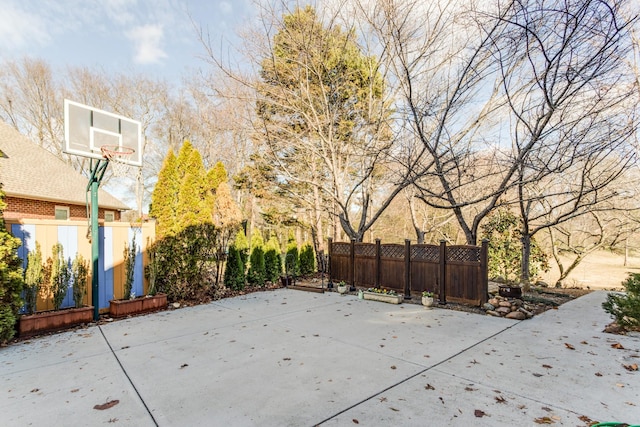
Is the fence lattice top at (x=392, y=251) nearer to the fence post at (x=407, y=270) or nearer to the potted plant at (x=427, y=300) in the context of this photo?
the fence post at (x=407, y=270)

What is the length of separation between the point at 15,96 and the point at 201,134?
8933 mm

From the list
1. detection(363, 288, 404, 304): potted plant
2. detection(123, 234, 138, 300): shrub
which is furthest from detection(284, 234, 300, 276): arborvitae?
detection(123, 234, 138, 300): shrub

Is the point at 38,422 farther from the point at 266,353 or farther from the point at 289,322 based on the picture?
the point at 289,322

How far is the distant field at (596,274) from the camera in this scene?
37.2 feet

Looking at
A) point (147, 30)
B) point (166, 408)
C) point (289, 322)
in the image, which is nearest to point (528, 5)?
point (289, 322)

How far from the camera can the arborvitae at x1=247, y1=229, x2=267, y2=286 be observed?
8695 mm

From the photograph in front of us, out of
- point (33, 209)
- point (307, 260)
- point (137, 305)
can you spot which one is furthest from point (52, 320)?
point (33, 209)

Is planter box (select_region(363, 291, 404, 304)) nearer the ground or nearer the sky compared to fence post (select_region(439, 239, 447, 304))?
nearer the ground

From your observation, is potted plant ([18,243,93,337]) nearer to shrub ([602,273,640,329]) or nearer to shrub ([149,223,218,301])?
shrub ([149,223,218,301])

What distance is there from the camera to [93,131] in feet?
18.2

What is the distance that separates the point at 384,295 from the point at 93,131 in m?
6.35

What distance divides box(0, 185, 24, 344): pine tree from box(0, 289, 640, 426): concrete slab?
11.6 inches

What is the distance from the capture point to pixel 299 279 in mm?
10172

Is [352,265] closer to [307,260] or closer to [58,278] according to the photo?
[307,260]
